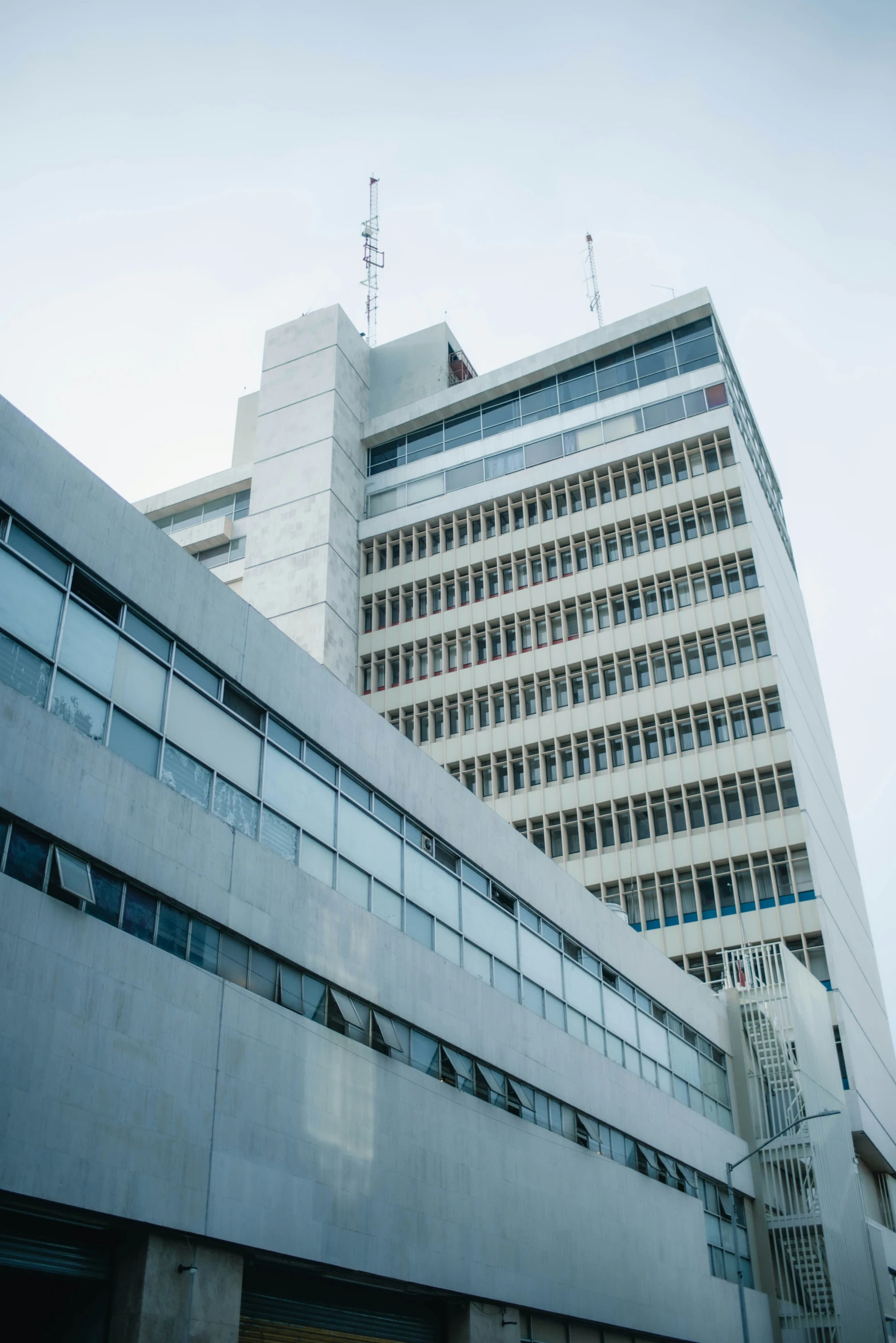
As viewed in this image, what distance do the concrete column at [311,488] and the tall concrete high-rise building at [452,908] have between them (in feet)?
1.06

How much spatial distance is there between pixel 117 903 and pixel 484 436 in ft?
171

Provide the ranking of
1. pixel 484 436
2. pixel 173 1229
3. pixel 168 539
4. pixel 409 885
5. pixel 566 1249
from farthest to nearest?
pixel 484 436
pixel 566 1249
pixel 409 885
pixel 168 539
pixel 173 1229

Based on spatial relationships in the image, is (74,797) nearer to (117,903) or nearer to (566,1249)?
(117,903)

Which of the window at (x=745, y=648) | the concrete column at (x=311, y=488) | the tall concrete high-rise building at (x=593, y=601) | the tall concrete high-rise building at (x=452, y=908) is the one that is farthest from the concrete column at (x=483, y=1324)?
the concrete column at (x=311, y=488)

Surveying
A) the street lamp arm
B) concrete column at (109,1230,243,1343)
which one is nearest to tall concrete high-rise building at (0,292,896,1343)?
concrete column at (109,1230,243,1343)

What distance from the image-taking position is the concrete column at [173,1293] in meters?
14.8

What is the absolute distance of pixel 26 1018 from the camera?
14078 millimetres

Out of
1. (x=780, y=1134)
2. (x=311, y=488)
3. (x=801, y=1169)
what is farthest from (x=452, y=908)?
(x=311, y=488)

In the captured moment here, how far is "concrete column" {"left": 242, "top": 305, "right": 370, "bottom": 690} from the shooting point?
61.9 metres

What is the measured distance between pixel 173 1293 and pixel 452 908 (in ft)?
37.1

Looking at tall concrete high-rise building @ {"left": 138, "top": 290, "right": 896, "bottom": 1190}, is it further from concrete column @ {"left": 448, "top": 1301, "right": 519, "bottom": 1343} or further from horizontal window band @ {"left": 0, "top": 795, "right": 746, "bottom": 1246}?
concrete column @ {"left": 448, "top": 1301, "right": 519, "bottom": 1343}

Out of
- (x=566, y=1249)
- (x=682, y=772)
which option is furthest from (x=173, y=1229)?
(x=682, y=772)

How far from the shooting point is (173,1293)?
15.3m

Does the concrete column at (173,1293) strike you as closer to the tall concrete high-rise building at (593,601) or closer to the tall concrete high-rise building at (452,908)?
the tall concrete high-rise building at (452,908)
